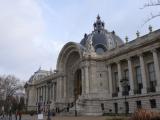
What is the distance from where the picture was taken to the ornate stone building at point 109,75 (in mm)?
38906

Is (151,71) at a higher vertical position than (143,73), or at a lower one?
higher

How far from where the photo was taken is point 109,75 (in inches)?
1903

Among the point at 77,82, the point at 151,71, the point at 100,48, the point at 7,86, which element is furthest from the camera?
the point at 7,86

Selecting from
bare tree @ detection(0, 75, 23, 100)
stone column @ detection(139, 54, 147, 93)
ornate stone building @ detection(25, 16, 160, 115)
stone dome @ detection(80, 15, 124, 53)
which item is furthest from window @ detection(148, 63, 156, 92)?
bare tree @ detection(0, 75, 23, 100)

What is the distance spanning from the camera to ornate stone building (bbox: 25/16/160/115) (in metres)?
38.9

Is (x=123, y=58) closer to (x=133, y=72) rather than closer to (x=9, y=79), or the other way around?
A: (x=133, y=72)

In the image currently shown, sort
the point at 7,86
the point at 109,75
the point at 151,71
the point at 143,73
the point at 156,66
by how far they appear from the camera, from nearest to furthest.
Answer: the point at 156,66 → the point at 143,73 → the point at 151,71 → the point at 109,75 → the point at 7,86

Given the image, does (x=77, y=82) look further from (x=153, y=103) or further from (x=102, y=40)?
(x=153, y=103)

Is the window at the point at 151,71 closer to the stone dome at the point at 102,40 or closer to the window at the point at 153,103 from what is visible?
the window at the point at 153,103

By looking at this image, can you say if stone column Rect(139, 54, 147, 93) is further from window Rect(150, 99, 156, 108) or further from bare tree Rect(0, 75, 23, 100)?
bare tree Rect(0, 75, 23, 100)

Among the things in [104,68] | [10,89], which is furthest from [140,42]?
[10,89]

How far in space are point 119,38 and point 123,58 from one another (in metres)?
21.8

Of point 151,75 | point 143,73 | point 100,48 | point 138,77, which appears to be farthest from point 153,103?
point 100,48

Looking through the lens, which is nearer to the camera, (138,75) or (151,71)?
(151,71)
